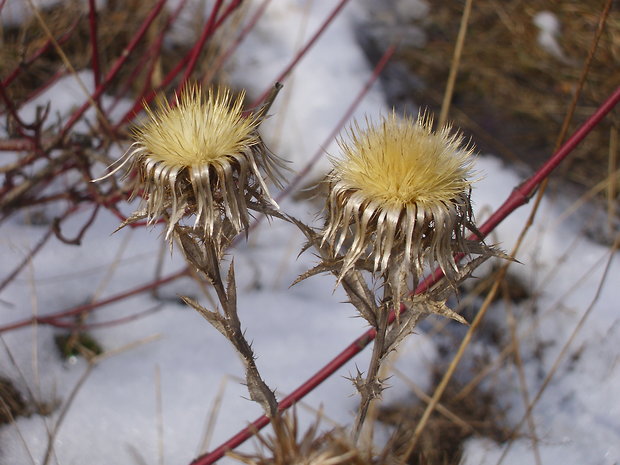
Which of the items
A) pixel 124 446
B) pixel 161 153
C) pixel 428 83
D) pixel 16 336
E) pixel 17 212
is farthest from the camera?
pixel 428 83

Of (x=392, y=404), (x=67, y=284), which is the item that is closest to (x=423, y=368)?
(x=392, y=404)

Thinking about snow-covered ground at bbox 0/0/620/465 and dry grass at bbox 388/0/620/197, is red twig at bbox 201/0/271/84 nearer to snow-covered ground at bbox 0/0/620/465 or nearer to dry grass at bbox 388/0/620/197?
snow-covered ground at bbox 0/0/620/465

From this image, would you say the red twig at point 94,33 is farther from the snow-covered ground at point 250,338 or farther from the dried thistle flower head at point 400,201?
the dried thistle flower head at point 400,201

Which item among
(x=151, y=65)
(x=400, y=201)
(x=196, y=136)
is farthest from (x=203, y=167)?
(x=151, y=65)

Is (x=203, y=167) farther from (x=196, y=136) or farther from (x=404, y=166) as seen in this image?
(x=404, y=166)

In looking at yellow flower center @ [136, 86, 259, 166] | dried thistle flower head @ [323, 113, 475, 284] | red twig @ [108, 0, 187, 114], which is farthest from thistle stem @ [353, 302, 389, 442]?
red twig @ [108, 0, 187, 114]

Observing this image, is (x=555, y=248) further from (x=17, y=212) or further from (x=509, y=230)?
(x=17, y=212)

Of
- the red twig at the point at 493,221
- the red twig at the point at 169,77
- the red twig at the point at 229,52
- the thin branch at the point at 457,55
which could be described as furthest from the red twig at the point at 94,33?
the red twig at the point at 493,221
